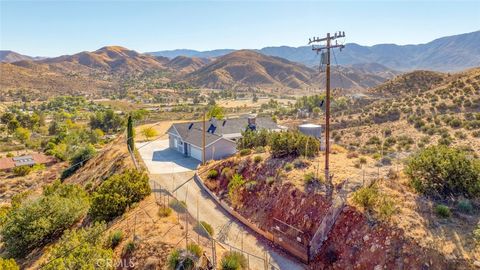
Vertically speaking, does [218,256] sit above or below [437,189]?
below

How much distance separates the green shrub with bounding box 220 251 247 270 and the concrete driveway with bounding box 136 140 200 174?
1563 centimetres

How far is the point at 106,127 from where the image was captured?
233ft

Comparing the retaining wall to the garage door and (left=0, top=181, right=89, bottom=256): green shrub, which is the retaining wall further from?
the garage door

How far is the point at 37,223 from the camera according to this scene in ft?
60.5

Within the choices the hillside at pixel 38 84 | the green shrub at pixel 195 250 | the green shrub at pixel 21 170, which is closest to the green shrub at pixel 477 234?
the green shrub at pixel 195 250

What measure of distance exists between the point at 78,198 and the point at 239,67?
171003 millimetres

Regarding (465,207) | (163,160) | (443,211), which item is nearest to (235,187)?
(443,211)

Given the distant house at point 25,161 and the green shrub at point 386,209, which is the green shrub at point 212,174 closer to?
the green shrub at point 386,209

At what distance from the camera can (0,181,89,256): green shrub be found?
60.2 feet

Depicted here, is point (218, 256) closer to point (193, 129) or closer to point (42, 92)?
point (193, 129)

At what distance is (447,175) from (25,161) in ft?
188

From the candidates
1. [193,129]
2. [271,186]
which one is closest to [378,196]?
[271,186]

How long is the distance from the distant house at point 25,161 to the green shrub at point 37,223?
35.2 m

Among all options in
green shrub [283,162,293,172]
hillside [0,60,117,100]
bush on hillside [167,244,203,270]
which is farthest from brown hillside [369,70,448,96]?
hillside [0,60,117,100]
